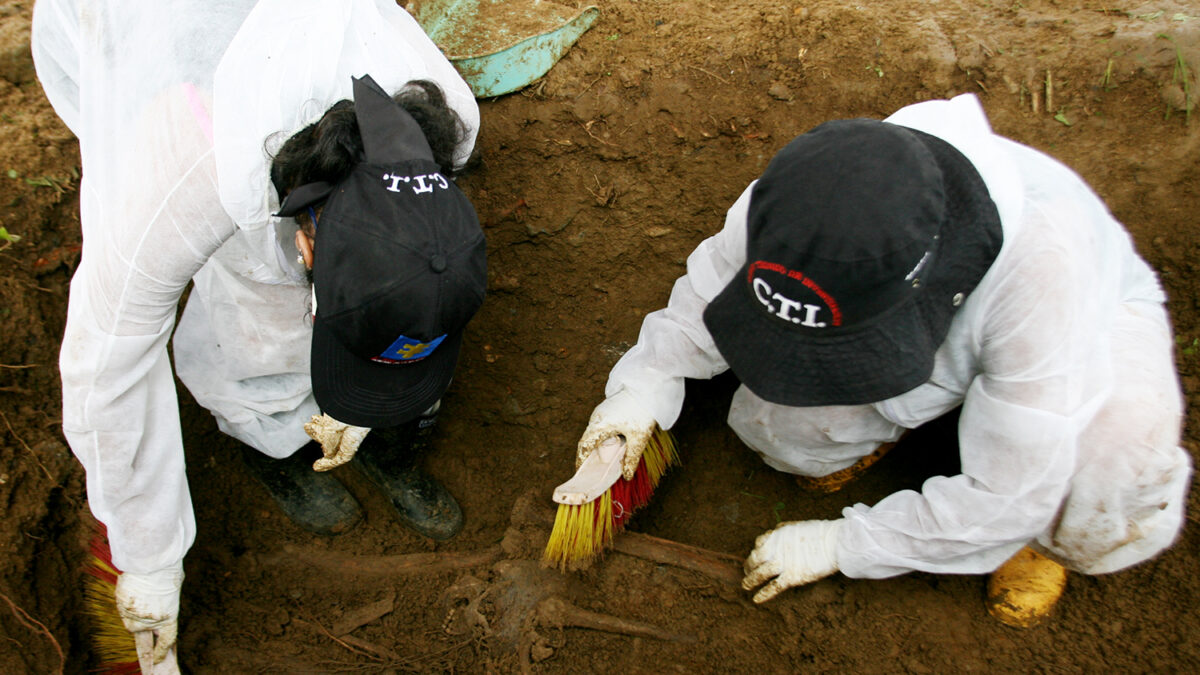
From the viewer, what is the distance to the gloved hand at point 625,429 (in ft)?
6.11

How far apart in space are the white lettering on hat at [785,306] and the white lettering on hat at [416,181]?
0.63 meters

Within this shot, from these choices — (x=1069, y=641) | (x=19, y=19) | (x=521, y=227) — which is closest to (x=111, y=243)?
(x=521, y=227)

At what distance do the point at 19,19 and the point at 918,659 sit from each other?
3.15 m

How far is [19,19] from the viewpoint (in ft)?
7.54

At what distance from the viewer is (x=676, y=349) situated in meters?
1.90

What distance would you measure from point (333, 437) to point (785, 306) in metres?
1.23

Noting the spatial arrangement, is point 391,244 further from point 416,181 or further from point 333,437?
point 333,437

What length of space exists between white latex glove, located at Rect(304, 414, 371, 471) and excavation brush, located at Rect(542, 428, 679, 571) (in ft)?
1.83

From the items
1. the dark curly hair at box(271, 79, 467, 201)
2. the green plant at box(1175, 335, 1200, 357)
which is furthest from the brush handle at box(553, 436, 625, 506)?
the green plant at box(1175, 335, 1200, 357)

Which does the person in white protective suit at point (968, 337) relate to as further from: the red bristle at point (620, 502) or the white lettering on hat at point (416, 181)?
the white lettering on hat at point (416, 181)

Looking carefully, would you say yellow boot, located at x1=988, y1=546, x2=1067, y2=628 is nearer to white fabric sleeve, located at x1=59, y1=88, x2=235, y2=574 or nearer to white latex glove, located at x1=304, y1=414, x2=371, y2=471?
white latex glove, located at x1=304, y1=414, x2=371, y2=471

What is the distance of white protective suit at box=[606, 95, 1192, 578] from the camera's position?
1395 mm

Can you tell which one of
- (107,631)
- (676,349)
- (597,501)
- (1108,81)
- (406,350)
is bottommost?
(107,631)

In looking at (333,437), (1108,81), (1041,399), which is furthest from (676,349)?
(1108,81)
